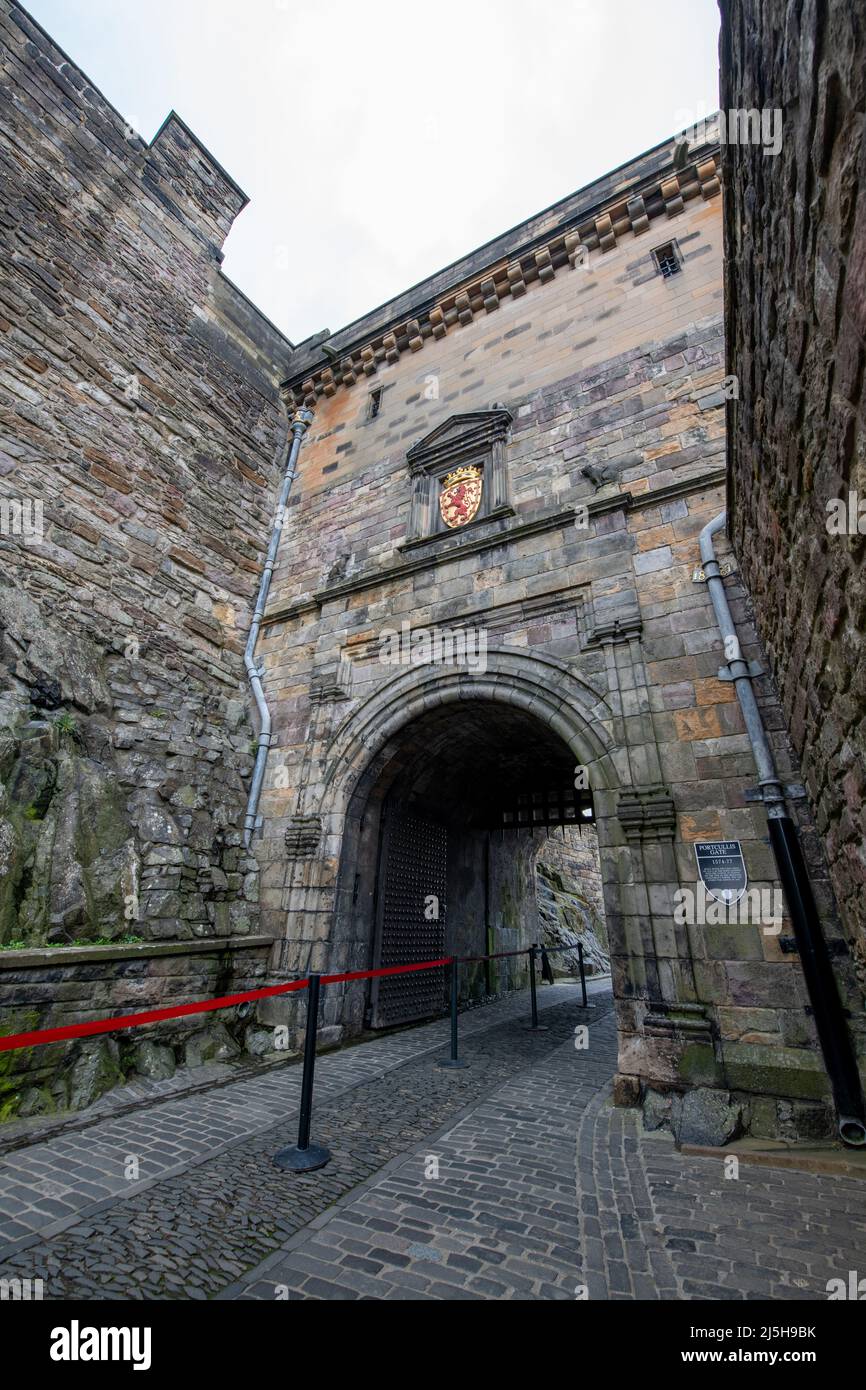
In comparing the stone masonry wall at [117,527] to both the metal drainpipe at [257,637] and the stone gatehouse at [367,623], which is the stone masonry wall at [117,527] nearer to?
the stone gatehouse at [367,623]

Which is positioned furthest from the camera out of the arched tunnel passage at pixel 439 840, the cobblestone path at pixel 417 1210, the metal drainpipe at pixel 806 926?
the arched tunnel passage at pixel 439 840

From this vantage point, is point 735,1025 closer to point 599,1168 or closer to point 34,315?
point 599,1168

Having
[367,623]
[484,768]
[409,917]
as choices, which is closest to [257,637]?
[367,623]

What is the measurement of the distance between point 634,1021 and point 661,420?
6.16m

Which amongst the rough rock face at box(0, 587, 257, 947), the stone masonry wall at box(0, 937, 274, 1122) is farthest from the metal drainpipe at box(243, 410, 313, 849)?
the stone masonry wall at box(0, 937, 274, 1122)

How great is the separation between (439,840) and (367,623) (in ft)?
11.6

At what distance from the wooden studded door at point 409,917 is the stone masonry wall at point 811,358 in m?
4.95

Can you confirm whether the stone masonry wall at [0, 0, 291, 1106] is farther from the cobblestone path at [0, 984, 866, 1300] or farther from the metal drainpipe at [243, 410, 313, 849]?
the cobblestone path at [0, 984, 866, 1300]

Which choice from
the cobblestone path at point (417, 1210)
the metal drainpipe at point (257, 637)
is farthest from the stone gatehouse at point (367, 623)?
the cobblestone path at point (417, 1210)

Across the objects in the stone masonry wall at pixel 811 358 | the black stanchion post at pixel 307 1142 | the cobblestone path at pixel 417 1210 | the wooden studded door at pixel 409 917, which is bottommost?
the cobblestone path at pixel 417 1210

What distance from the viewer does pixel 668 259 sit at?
24.7ft

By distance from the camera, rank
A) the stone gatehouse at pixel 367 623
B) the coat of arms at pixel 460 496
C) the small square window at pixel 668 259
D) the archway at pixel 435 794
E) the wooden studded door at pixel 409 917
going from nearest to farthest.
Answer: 1. the stone gatehouse at pixel 367 623
2. the archway at pixel 435 794
3. the wooden studded door at pixel 409 917
4. the small square window at pixel 668 259
5. the coat of arms at pixel 460 496

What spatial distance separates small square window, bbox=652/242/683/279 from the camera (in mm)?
7383

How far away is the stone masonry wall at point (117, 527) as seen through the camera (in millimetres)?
5391
